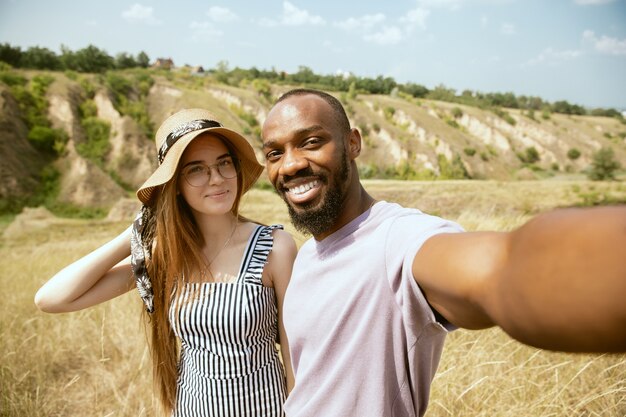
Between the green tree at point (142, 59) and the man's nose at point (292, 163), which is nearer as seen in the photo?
the man's nose at point (292, 163)

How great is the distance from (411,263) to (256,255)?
1.19 meters

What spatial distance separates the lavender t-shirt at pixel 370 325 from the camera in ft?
3.66

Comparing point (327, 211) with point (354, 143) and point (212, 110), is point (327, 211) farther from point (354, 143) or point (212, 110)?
point (212, 110)

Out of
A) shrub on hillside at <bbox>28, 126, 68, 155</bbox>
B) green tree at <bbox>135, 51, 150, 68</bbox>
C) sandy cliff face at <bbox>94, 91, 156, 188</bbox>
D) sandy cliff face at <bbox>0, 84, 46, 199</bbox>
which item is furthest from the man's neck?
green tree at <bbox>135, 51, 150, 68</bbox>

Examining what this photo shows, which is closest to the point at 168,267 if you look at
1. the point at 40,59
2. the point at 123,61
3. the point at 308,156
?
the point at 308,156

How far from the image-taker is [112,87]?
5672 centimetres

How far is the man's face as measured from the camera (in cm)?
156

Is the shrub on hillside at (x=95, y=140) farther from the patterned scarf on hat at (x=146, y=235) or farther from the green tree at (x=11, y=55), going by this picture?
the patterned scarf on hat at (x=146, y=235)

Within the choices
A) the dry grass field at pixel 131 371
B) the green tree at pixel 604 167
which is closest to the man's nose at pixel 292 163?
Result: the dry grass field at pixel 131 371

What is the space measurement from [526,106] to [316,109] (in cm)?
11719

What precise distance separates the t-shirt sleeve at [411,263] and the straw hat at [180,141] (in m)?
1.25

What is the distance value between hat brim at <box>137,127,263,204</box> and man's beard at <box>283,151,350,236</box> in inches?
30.8

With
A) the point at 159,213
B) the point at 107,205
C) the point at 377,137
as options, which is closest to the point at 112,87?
the point at 107,205

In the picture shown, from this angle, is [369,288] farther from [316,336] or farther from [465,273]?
[465,273]
